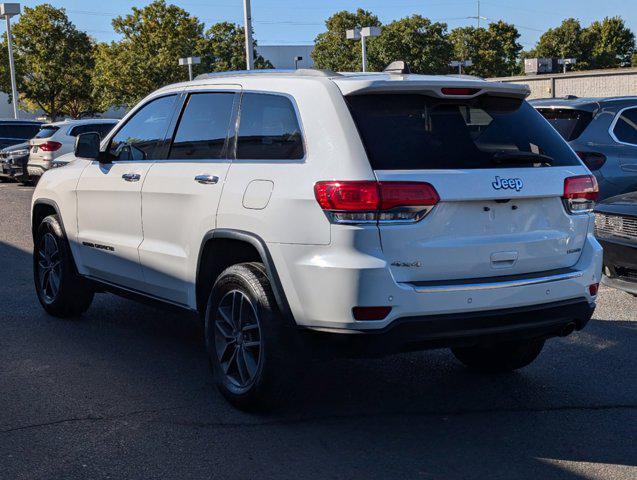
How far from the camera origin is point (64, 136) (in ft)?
68.5

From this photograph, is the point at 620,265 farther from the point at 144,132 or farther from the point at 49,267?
the point at 49,267

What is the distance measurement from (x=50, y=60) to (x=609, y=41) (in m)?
48.0

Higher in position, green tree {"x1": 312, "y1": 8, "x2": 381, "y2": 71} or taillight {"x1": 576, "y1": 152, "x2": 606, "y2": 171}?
green tree {"x1": 312, "y1": 8, "x2": 381, "y2": 71}

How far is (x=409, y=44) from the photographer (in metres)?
64.8

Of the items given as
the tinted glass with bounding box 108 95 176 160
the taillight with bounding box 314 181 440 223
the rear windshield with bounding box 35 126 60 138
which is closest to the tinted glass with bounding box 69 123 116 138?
the rear windshield with bounding box 35 126 60 138

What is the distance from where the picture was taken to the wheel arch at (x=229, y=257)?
4.50 metres

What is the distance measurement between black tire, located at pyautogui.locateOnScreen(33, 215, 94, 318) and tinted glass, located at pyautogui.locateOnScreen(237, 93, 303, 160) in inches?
93.5

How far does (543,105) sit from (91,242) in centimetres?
541

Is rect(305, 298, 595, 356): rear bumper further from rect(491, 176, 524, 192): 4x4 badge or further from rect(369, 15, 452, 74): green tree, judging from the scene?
rect(369, 15, 452, 74): green tree

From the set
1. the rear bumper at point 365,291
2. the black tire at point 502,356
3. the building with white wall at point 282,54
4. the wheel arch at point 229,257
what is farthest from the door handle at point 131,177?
the building with white wall at point 282,54

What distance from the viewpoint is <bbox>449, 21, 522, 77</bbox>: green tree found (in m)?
75.7

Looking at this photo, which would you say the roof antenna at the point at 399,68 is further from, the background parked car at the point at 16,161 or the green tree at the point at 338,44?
the green tree at the point at 338,44

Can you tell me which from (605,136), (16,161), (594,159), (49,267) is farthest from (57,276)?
(16,161)

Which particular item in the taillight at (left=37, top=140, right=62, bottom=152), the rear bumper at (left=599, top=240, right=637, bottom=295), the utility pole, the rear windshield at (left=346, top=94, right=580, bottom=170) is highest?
the utility pole
